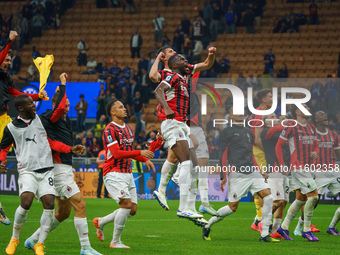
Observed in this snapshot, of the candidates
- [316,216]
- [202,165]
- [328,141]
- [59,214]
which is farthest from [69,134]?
[316,216]

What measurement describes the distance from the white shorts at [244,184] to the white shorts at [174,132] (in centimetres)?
138

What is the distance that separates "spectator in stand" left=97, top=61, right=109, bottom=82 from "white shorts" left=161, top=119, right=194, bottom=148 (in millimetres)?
16037

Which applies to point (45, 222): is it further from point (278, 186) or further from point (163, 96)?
point (278, 186)

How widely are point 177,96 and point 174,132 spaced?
553 millimetres

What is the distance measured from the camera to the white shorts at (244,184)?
1005 centimetres

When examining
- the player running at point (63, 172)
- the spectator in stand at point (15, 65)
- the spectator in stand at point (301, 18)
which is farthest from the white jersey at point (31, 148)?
the spectator in stand at point (15, 65)

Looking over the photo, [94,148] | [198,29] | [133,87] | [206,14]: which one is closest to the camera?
[94,148]

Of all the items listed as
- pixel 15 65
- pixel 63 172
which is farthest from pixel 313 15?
pixel 63 172

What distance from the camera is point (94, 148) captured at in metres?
21.5

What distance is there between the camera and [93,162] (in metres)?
20.1

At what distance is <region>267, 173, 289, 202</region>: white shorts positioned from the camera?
35.6 feet

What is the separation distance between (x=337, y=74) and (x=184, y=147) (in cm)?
1472

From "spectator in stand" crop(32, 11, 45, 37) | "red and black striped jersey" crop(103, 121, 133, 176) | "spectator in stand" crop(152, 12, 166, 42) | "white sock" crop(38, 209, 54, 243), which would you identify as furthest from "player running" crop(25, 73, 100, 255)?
"spectator in stand" crop(32, 11, 45, 37)

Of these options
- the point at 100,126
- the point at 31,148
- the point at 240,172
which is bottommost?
the point at 100,126
